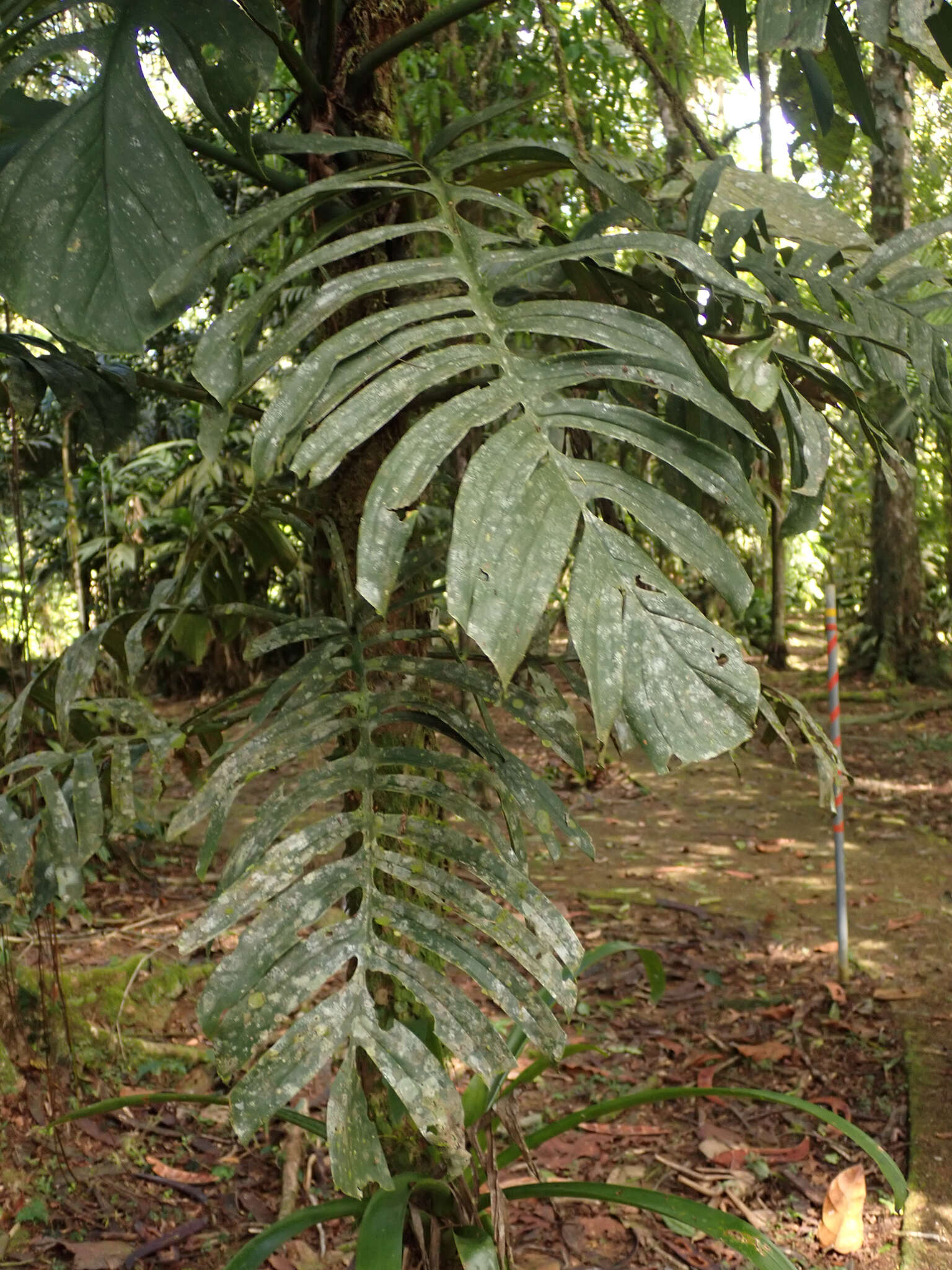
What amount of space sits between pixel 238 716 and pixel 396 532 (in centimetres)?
61

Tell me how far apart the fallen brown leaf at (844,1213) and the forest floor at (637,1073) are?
0.10 ft

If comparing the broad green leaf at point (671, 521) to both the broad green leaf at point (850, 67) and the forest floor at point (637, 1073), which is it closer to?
the broad green leaf at point (850, 67)

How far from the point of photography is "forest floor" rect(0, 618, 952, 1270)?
2.06 metres

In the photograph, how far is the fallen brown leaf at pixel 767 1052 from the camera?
274cm

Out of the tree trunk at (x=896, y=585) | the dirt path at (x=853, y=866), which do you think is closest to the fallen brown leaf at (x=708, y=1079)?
the dirt path at (x=853, y=866)

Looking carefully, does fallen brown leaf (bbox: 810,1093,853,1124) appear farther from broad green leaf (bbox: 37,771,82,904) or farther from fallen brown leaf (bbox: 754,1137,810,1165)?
broad green leaf (bbox: 37,771,82,904)

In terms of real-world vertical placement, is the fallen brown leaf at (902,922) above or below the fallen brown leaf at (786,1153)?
A: above

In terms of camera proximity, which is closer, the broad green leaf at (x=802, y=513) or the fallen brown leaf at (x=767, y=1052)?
the broad green leaf at (x=802, y=513)

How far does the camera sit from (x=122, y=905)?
357 centimetres

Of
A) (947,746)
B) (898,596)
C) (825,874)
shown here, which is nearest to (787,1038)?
(825,874)

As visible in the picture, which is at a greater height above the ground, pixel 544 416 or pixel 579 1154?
pixel 544 416

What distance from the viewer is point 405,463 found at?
804 millimetres

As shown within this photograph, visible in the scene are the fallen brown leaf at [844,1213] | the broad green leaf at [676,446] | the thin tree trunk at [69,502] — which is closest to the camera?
the broad green leaf at [676,446]

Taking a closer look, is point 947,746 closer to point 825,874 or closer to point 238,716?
point 825,874
